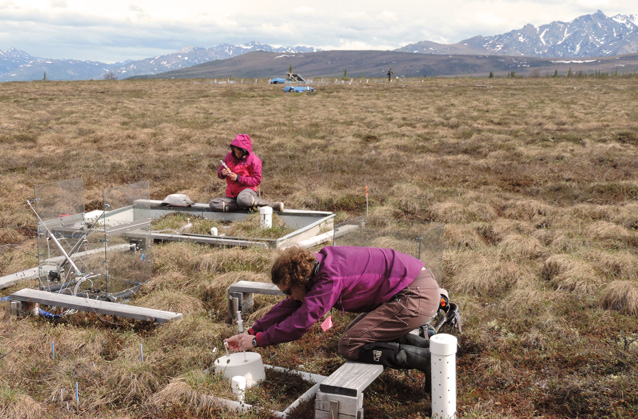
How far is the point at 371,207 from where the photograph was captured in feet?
34.1

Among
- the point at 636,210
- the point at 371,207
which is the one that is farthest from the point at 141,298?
the point at 636,210

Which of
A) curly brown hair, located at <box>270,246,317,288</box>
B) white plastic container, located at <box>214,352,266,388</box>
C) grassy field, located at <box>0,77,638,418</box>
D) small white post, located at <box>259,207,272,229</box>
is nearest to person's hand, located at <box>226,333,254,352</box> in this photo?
white plastic container, located at <box>214,352,266,388</box>

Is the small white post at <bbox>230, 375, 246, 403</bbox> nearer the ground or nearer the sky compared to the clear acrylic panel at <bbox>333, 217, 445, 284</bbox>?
nearer the ground

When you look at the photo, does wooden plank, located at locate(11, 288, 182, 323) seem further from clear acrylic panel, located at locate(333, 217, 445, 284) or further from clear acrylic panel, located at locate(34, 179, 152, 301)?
clear acrylic panel, located at locate(333, 217, 445, 284)

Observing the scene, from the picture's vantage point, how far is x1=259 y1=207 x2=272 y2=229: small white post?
834 cm

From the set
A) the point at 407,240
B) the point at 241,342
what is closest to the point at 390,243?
the point at 407,240

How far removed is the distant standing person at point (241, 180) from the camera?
879cm

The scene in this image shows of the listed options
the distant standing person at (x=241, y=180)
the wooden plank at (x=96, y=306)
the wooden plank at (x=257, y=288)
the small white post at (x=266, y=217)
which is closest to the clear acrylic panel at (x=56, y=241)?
the wooden plank at (x=96, y=306)

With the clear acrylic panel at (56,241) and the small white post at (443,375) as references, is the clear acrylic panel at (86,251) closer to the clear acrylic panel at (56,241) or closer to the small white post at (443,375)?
the clear acrylic panel at (56,241)

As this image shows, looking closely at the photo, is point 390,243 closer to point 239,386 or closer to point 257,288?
point 257,288

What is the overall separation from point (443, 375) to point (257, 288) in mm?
2307

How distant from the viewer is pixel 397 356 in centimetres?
395

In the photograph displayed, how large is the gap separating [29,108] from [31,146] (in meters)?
13.8

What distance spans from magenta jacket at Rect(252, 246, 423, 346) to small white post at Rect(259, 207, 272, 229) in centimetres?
425
